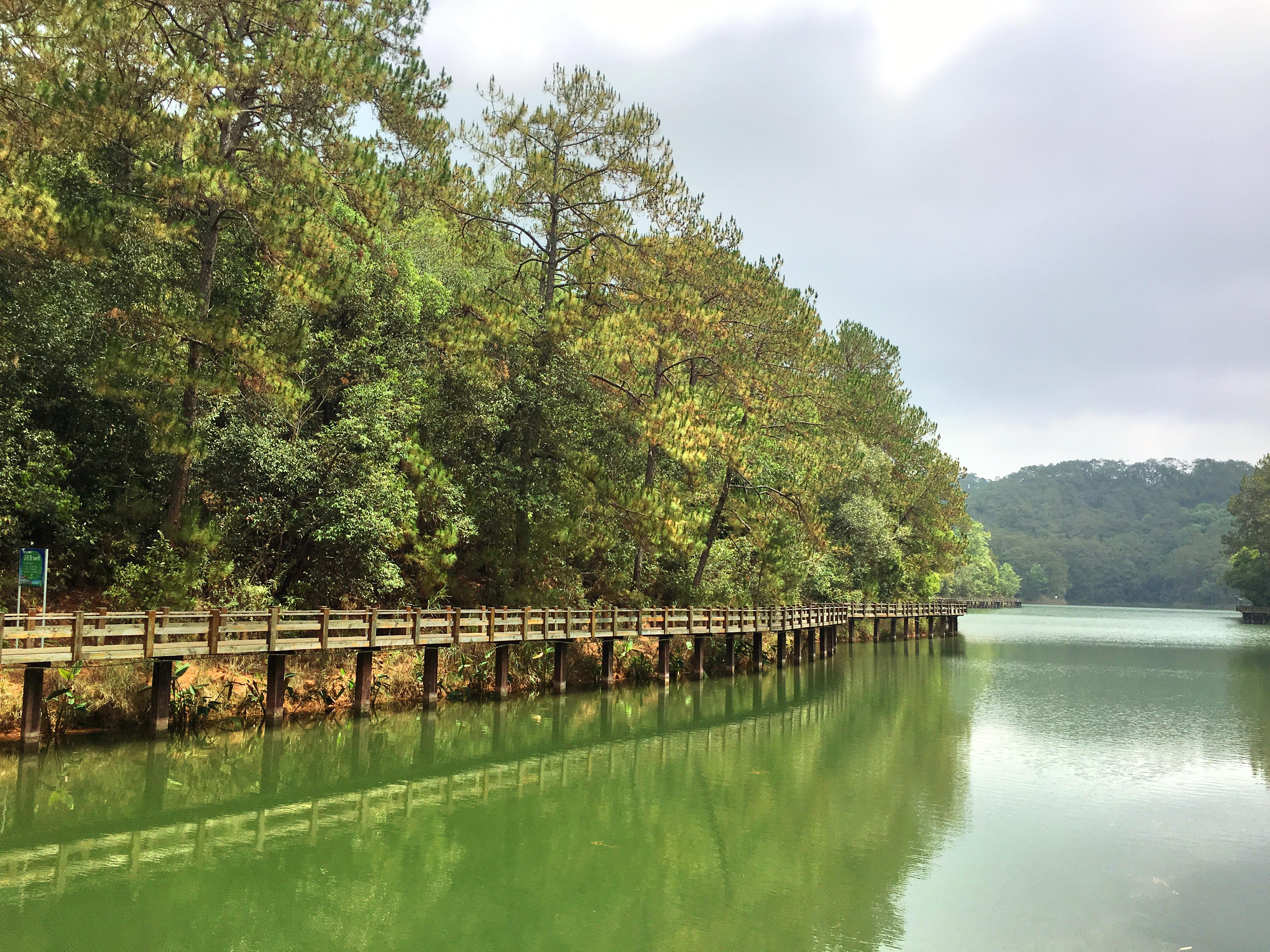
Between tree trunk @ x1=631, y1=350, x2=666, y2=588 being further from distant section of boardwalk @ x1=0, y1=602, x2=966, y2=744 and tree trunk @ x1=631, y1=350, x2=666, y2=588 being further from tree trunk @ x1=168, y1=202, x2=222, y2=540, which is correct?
tree trunk @ x1=168, y1=202, x2=222, y2=540

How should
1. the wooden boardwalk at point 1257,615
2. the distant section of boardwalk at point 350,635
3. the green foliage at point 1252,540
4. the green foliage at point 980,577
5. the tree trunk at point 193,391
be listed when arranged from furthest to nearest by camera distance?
the green foliage at point 980,577
the green foliage at point 1252,540
the wooden boardwalk at point 1257,615
the tree trunk at point 193,391
the distant section of boardwalk at point 350,635

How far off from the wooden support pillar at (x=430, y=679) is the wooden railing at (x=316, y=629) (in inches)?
23.0

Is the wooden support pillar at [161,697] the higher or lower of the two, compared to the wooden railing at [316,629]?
lower

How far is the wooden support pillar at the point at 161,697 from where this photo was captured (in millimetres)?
17688

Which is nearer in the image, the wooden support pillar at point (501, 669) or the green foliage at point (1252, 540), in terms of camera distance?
the wooden support pillar at point (501, 669)

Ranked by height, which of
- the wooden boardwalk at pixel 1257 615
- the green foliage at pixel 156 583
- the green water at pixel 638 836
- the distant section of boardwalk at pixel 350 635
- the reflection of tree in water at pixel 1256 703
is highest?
the green foliage at pixel 156 583

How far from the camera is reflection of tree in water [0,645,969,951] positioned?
10.0 metres

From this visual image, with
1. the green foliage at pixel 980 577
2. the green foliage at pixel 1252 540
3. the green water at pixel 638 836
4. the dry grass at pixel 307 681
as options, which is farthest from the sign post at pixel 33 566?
the green foliage at pixel 1252 540

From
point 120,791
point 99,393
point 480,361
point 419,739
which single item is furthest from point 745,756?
point 99,393

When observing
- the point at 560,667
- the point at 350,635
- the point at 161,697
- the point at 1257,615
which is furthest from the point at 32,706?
the point at 1257,615

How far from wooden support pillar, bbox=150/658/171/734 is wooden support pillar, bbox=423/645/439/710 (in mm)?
6407

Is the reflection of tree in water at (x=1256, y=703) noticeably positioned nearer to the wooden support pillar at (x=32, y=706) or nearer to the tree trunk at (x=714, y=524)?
the tree trunk at (x=714, y=524)

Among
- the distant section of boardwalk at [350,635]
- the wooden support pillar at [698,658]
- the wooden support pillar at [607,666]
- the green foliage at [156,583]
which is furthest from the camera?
the wooden support pillar at [698,658]

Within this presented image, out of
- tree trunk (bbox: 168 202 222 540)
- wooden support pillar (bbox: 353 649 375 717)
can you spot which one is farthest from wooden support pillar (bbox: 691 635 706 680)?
tree trunk (bbox: 168 202 222 540)
